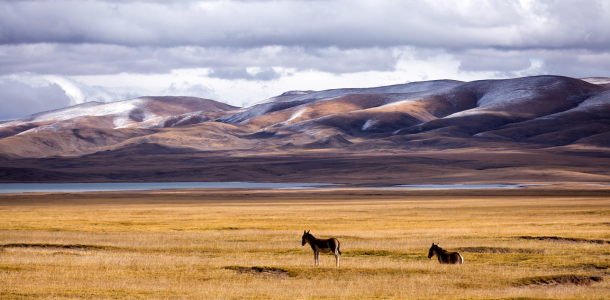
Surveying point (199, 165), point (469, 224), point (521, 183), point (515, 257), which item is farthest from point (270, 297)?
point (199, 165)

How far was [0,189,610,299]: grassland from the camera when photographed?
2038 cm

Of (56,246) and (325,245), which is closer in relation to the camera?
(325,245)

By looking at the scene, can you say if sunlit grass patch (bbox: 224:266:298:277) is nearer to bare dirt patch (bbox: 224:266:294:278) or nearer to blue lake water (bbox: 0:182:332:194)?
bare dirt patch (bbox: 224:266:294:278)

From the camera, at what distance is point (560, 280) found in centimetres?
2230

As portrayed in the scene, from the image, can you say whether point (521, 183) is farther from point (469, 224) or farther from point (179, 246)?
point (179, 246)

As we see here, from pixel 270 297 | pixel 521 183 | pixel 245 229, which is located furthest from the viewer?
pixel 521 183

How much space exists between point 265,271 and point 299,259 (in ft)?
12.0

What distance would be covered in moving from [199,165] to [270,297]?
165m

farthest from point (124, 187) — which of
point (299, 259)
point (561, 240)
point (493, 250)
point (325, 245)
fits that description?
point (325, 245)

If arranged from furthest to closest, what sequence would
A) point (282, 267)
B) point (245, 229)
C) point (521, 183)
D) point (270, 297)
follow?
1. point (521, 183)
2. point (245, 229)
3. point (282, 267)
4. point (270, 297)

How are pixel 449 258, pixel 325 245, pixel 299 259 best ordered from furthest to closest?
1. pixel 299 259
2. pixel 449 258
3. pixel 325 245

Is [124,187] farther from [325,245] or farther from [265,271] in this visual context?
[325,245]

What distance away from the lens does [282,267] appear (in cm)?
2464

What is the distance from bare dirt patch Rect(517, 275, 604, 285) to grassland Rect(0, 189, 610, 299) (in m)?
0.05
